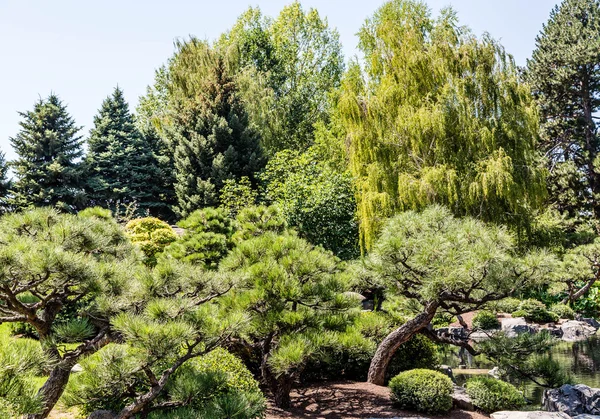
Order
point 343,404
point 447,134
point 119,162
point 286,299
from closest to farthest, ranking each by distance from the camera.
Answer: point 286,299
point 343,404
point 447,134
point 119,162

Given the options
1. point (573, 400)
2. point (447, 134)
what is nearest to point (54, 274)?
point (573, 400)

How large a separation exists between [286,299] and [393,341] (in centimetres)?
229

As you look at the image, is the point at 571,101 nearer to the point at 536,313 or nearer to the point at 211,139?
the point at 536,313

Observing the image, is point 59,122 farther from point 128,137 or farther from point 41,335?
point 41,335

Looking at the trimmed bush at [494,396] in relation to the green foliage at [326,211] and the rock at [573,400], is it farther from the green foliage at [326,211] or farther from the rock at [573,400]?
the green foliage at [326,211]

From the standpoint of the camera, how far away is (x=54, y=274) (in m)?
3.39

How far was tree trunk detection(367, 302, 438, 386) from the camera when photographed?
639cm

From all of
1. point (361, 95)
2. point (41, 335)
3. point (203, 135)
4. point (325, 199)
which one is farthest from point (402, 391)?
point (203, 135)

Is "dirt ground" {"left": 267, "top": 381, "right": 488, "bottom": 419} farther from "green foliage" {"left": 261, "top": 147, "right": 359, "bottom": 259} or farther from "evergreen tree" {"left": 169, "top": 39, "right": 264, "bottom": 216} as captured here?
"evergreen tree" {"left": 169, "top": 39, "right": 264, "bottom": 216}

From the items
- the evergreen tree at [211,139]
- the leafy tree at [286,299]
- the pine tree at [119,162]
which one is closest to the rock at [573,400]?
the leafy tree at [286,299]

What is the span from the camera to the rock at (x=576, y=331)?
1301cm

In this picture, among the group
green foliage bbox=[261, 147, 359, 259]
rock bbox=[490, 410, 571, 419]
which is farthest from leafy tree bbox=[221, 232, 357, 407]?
green foliage bbox=[261, 147, 359, 259]

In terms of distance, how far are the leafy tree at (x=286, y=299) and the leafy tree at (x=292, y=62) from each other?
17.9m

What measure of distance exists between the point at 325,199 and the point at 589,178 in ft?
41.5
